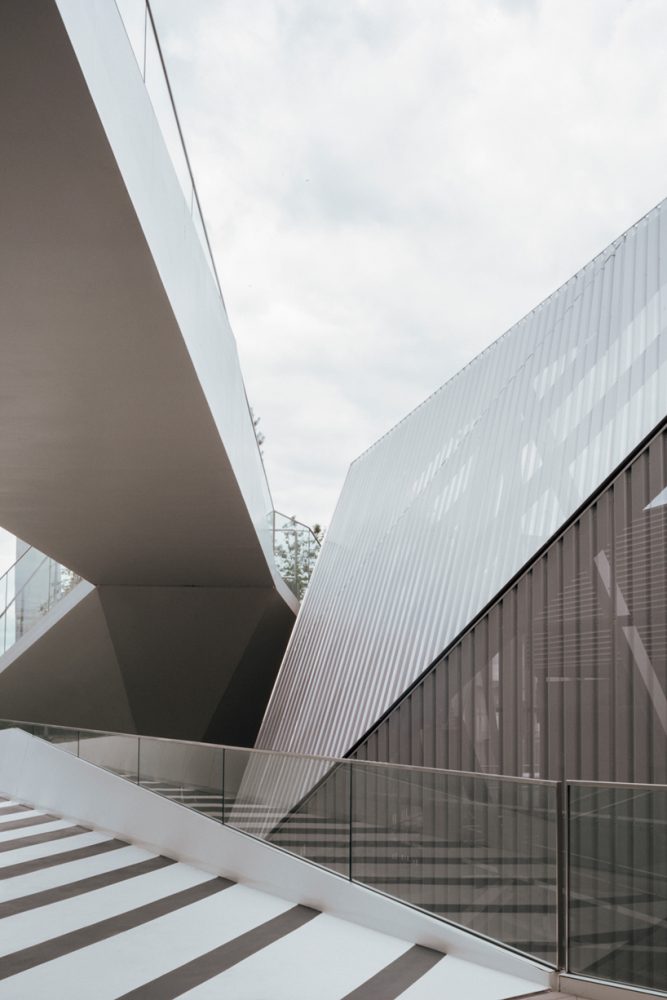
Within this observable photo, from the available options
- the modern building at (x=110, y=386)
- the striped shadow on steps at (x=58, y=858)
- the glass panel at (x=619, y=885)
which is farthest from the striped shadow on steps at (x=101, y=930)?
the modern building at (x=110, y=386)

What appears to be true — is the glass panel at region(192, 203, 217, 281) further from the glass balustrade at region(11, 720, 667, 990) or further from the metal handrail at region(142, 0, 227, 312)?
the glass balustrade at region(11, 720, 667, 990)

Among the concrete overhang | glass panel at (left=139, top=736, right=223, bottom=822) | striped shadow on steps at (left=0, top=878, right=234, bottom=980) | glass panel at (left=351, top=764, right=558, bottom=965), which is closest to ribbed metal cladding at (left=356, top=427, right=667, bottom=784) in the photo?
glass panel at (left=351, top=764, right=558, bottom=965)

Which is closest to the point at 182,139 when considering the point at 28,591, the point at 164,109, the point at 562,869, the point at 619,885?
the point at 164,109

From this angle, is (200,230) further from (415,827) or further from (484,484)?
(415,827)

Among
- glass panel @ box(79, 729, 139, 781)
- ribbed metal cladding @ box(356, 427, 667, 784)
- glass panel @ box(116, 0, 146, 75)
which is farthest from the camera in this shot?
glass panel @ box(79, 729, 139, 781)

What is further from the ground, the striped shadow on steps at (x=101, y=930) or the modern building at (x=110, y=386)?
the modern building at (x=110, y=386)

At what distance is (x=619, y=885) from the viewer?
3824 mm

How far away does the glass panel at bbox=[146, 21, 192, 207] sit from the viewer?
16.6 feet

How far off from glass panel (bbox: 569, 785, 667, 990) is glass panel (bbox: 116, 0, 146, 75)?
4.40 meters

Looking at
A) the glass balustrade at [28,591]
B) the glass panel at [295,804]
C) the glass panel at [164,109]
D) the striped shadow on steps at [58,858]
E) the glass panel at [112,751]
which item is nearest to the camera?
the glass panel at [164,109]

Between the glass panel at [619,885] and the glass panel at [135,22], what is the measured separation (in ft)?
14.4

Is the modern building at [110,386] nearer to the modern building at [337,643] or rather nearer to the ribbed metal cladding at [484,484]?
the modern building at [337,643]

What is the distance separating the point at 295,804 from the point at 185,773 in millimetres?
1683

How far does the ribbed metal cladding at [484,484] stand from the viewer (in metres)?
6.85
